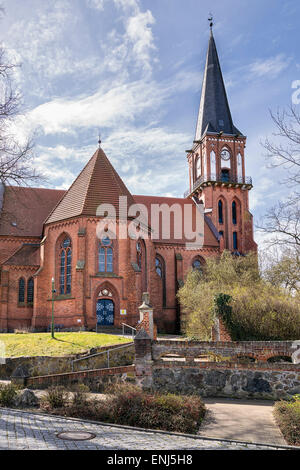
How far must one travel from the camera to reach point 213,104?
49469mm

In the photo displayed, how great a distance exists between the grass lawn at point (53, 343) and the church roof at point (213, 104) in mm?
30839

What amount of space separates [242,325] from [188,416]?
30.7ft

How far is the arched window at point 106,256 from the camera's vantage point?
33.0m

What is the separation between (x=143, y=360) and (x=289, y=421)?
6689 mm

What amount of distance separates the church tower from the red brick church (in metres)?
0.14

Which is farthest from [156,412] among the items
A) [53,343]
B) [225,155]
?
[225,155]

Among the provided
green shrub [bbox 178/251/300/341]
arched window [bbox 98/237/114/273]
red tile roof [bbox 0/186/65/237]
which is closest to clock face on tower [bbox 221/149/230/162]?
red tile roof [bbox 0/186/65/237]

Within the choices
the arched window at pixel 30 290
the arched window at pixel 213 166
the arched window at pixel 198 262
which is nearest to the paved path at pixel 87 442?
the arched window at pixel 30 290

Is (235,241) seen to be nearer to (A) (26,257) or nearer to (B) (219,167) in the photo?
(B) (219,167)

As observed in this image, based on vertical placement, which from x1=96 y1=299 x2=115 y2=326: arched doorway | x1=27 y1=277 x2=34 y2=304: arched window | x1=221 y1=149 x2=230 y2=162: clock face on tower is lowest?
x1=96 y1=299 x2=115 y2=326: arched doorway

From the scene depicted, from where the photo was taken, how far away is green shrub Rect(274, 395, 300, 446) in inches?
430

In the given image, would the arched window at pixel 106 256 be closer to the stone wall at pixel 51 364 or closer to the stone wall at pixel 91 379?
the stone wall at pixel 51 364

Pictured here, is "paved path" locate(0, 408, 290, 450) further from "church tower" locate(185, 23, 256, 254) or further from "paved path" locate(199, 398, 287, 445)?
"church tower" locate(185, 23, 256, 254)
